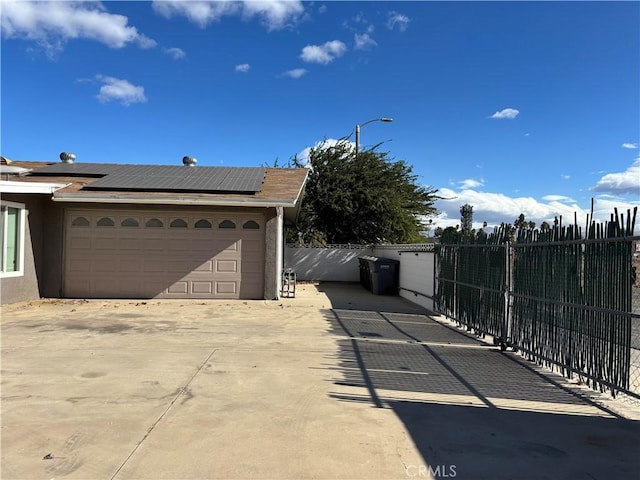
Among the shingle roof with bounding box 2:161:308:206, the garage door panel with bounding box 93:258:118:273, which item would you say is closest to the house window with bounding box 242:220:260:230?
the shingle roof with bounding box 2:161:308:206

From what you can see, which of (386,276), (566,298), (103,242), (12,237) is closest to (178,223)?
(103,242)

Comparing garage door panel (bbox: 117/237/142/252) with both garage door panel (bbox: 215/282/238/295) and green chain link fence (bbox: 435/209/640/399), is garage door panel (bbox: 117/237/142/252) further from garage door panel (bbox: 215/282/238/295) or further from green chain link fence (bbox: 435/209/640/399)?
green chain link fence (bbox: 435/209/640/399)

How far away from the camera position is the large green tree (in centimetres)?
2412

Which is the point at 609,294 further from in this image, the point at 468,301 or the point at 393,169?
the point at 393,169

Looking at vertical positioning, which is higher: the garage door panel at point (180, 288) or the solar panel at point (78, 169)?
the solar panel at point (78, 169)

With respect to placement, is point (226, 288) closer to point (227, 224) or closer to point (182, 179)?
point (227, 224)

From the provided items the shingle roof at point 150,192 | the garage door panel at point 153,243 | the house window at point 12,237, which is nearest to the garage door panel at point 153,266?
the garage door panel at point 153,243

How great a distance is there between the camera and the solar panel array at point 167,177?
42.5ft

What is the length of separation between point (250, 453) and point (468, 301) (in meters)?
7.09

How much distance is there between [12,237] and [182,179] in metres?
4.64

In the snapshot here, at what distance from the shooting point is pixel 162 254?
13.2m

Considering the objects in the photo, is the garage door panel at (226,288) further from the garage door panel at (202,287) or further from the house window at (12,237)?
the house window at (12,237)
